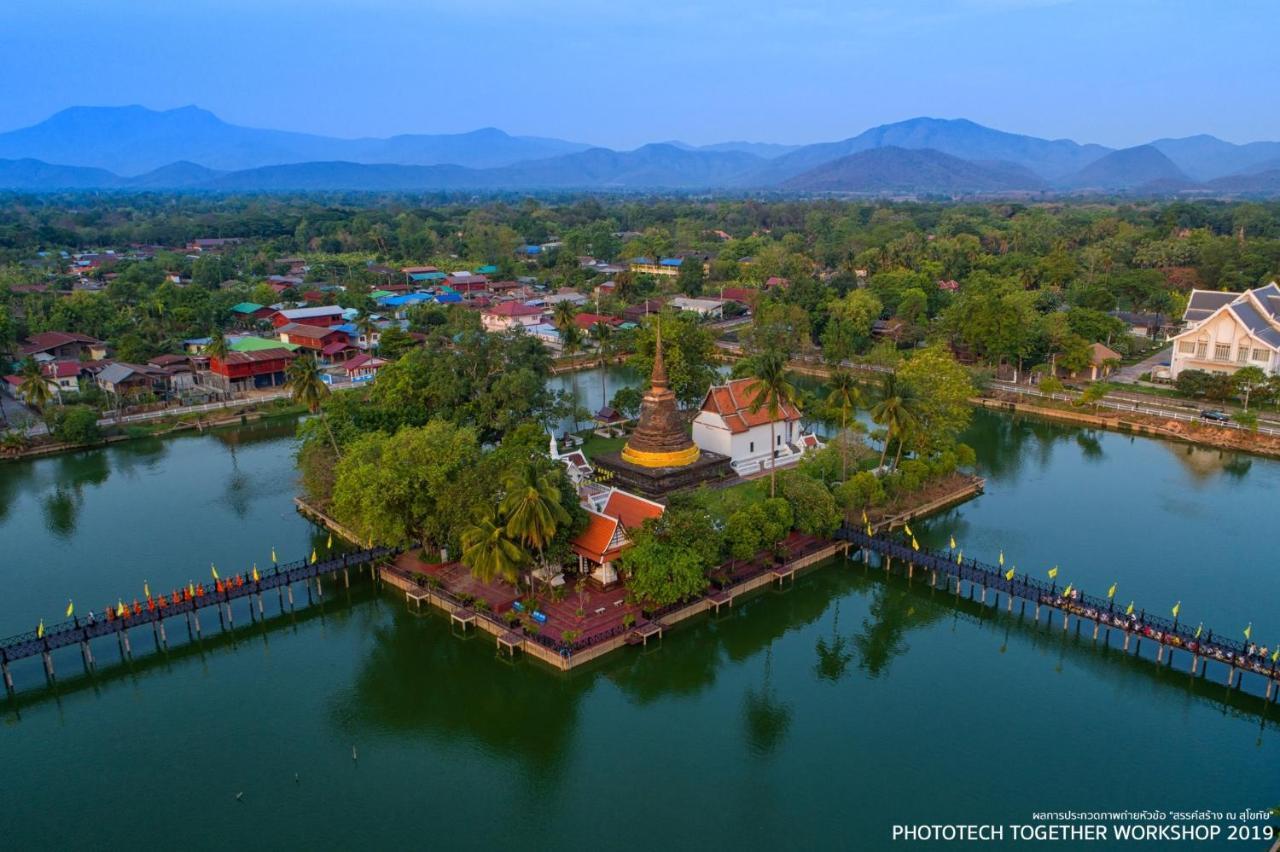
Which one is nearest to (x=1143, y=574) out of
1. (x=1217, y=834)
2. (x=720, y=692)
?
(x=1217, y=834)

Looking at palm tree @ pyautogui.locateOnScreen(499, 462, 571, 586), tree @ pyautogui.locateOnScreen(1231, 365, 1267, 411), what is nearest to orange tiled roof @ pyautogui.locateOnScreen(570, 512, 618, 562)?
palm tree @ pyautogui.locateOnScreen(499, 462, 571, 586)

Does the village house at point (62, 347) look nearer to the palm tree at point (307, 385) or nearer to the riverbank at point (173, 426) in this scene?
the riverbank at point (173, 426)

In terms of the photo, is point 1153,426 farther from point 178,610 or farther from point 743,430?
point 178,610

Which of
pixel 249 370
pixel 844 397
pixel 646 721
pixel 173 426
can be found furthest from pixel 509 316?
pixel 646 721

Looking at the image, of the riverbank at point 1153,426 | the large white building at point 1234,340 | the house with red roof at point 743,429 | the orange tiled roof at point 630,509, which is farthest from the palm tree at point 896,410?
the large white building at point 1234,340

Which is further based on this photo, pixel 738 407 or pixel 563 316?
pixel 563 316

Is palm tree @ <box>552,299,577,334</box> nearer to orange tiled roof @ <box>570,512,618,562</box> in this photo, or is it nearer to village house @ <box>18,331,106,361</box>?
orange tiled roof @ <box>570,512,618,562</box>

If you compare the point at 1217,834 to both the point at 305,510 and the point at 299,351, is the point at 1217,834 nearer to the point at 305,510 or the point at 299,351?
the point at 305,510
